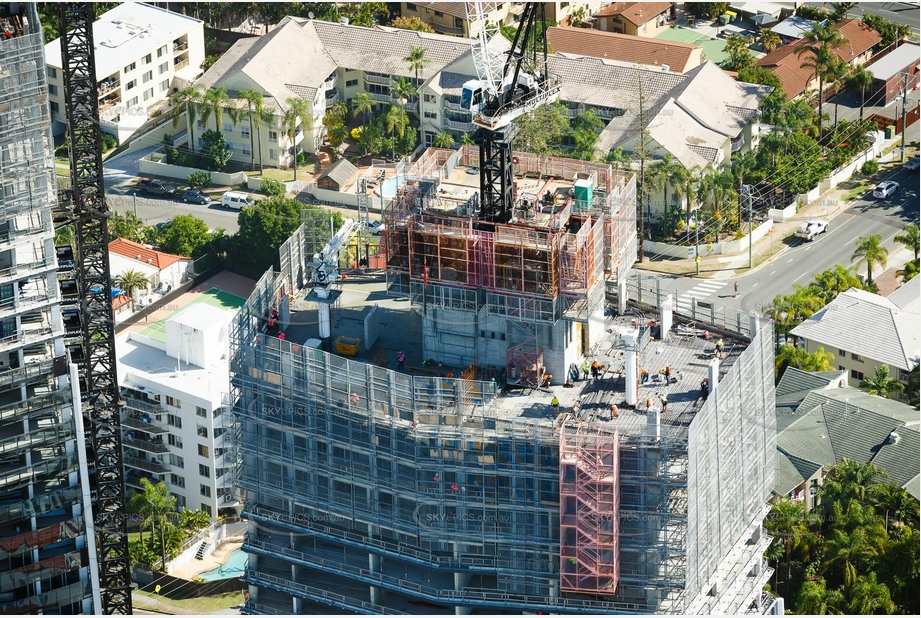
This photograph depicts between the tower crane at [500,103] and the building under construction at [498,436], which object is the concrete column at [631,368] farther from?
the tower crane at [500,103]

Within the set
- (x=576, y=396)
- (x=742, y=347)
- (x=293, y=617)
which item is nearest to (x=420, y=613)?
(x=293, y=617)

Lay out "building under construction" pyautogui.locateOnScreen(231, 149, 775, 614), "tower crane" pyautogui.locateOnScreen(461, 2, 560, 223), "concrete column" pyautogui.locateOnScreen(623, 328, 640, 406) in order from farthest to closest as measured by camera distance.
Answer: "concrete column" pyautogui.locateOnScreen(623, 328, 640, 406) → "tower crane" pyautogui.locateOnScreen(461, 2, 560, 223) → "building under construction" pyautogui.locateOnScreen(231, 149, 775, 614)

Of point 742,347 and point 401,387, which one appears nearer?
point 401,387

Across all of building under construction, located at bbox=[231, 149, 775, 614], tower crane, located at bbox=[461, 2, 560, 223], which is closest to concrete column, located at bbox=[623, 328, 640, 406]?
building under construction, located at bbox=[231, 149, 775, 614]

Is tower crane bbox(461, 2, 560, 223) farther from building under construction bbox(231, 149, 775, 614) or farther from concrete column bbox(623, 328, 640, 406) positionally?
concrete column bbox(623, 328, 640, 406)

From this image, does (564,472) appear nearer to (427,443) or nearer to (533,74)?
(427,443)

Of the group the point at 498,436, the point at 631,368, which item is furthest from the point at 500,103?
the point at 498,436

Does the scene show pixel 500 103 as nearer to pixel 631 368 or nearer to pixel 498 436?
pixel 631 368
